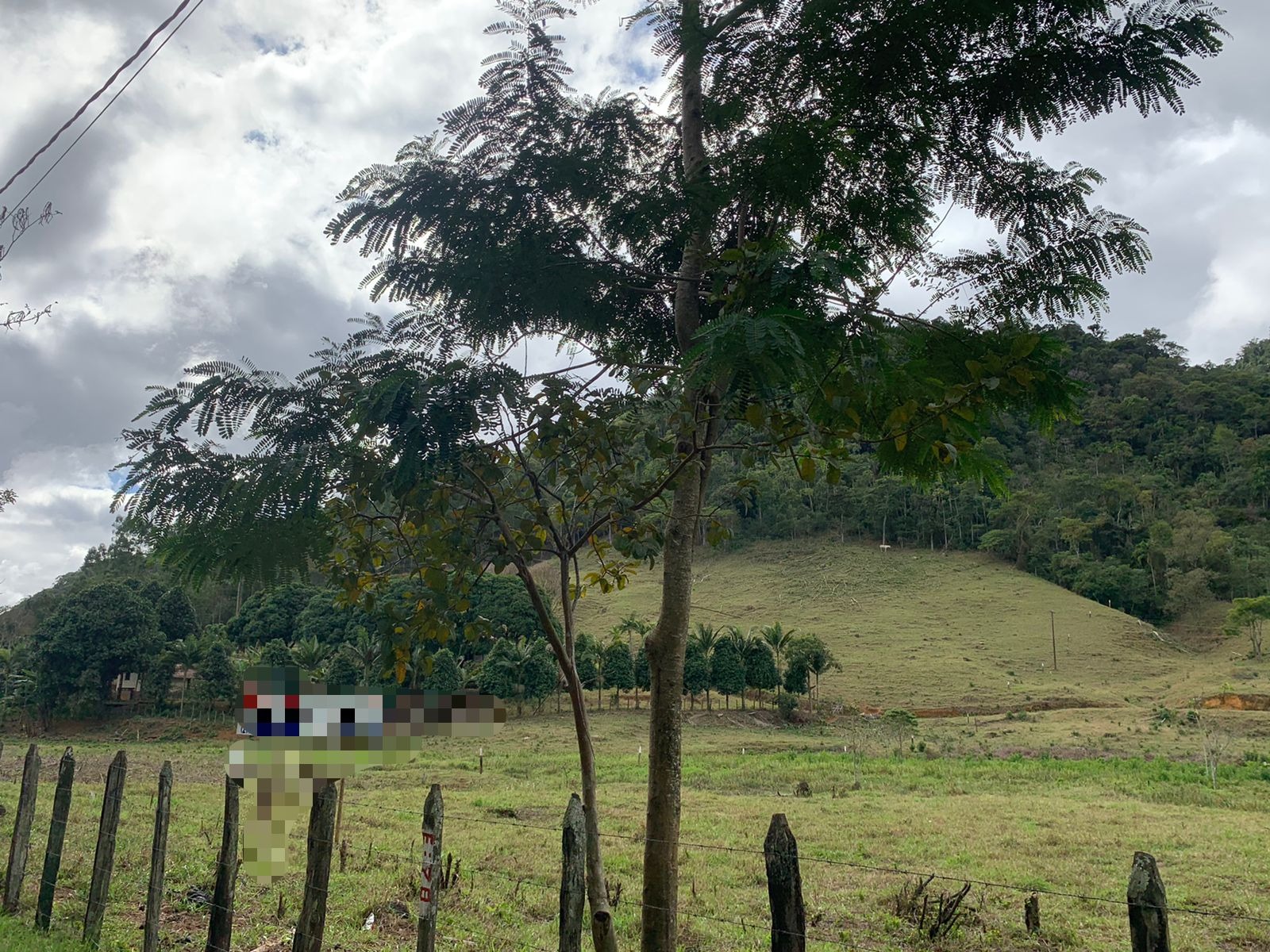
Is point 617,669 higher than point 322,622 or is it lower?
lower

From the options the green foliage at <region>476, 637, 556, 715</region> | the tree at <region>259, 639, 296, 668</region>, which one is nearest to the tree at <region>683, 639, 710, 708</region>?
the green foliage at <region>476, 637, 556, 715</region>

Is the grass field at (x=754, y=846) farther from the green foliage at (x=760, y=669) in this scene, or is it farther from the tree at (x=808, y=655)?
the green foliage at (x=760, y=669)

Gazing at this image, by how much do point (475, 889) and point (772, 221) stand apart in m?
6.58

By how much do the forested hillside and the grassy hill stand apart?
3188mm

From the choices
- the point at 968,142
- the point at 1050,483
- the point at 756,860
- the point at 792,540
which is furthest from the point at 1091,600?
the point at 968,142

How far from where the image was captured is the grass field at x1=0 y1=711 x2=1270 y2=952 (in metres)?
6.64

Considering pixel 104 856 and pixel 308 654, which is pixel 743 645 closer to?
pixel 308 654

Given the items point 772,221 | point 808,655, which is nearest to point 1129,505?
point 808,655

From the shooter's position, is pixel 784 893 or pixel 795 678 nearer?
pixel 784 893

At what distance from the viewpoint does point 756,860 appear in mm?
9680

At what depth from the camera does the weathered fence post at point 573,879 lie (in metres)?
3.17

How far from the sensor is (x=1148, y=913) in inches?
91.0

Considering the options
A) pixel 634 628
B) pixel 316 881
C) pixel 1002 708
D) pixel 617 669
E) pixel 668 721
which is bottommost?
pixel 1002 708

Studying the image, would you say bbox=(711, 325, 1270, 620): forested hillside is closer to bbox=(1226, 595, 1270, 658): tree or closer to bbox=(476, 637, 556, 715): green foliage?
bbox=(1226, 595, 1270, 658): tree
